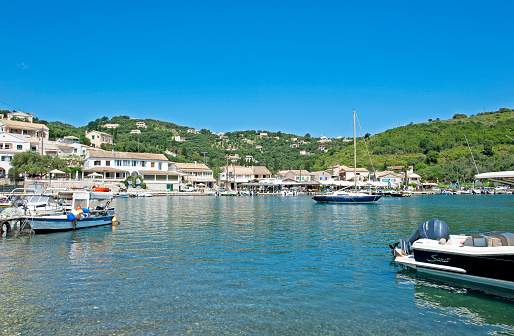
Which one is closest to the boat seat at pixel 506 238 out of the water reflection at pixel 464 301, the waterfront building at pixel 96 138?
the water reflection at pixel 464 301

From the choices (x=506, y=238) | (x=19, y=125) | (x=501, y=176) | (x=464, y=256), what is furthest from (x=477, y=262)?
(x=19, y=125)

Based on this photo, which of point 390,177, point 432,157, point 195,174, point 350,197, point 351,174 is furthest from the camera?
point 432,157

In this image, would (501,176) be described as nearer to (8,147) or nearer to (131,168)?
(131,168)

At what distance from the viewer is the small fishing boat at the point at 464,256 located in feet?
33.0

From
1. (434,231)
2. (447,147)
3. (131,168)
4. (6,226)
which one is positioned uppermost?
(447,147)

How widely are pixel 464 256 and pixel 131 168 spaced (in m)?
72.3

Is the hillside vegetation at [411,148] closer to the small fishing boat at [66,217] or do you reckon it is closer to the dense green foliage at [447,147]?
Answer: the dense green foliage at [447,147]

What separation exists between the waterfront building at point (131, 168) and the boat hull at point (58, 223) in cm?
4801

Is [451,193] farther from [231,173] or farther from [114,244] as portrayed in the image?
[114,244]

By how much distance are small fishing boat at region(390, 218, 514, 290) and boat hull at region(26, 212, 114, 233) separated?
1969cm

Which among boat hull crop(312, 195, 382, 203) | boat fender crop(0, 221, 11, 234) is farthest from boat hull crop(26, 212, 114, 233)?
boat hull crop(312, 195, 382, 203)

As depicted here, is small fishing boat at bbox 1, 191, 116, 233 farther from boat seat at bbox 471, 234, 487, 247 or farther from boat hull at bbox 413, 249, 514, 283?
boat seat at bbox 471, 234, 487, 247

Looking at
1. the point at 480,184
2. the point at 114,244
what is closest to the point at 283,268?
the point at 114,244

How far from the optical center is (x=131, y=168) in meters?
74.5
